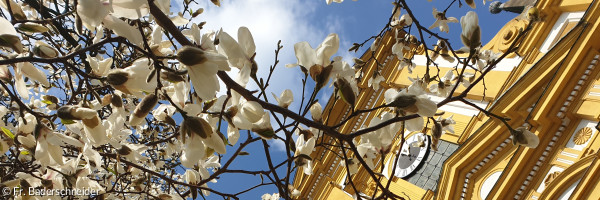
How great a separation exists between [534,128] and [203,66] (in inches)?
206

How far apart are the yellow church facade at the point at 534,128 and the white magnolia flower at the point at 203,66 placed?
3065 millimetres

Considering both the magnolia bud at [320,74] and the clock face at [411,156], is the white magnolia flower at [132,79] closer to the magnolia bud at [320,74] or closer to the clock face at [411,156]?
the magnolia bud at [320,74]

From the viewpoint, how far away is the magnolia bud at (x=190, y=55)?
1.13 metres

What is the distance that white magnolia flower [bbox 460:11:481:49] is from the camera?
1.49 metres

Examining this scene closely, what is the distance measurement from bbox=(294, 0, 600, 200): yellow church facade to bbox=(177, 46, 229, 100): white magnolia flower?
121 inches

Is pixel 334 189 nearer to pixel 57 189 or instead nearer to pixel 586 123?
pixel 586 123

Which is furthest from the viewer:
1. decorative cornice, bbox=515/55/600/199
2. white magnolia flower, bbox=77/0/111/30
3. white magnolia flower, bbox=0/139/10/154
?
decorative cornice, bbox=515/55/600/199

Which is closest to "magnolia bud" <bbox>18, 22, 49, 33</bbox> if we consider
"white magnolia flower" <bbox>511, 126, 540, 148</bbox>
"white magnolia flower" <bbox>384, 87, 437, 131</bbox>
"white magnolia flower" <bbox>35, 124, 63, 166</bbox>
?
Result: "white magnolia flower" <bbox>35, 124, 63, 166</bbox>

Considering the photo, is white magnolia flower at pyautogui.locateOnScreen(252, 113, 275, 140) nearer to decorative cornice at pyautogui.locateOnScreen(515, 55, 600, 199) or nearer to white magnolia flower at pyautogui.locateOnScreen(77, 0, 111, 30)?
white magnolia flower at pyautogui.locateOnScreen(77, 0, 111, 30)

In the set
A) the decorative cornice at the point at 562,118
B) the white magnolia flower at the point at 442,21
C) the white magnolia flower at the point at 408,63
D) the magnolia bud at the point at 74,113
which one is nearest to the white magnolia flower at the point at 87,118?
the magnolia bud at the point at 74,113

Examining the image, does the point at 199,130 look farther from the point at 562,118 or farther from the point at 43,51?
the point at 562,118

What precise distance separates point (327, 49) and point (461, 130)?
5.71m

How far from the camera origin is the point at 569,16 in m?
6.39

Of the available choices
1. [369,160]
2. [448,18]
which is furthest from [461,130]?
[369,160]
